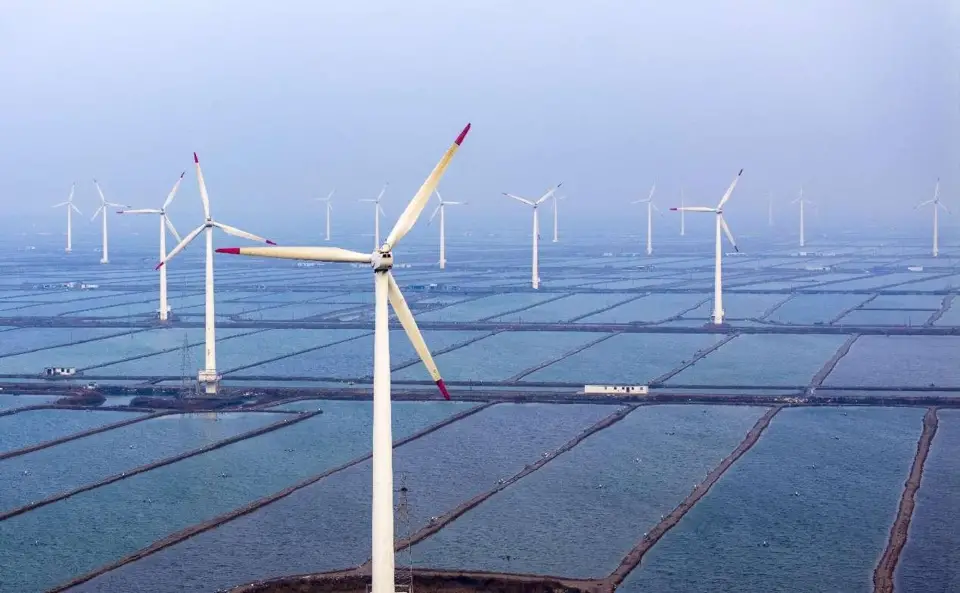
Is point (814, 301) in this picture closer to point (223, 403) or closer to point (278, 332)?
point (278, 332)

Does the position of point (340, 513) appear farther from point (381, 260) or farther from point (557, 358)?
point (557, 358)

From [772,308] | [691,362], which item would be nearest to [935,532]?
[691,362]

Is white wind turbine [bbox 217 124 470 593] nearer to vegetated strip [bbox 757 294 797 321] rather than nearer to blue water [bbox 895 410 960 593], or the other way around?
blue water [bbox 895 410 960 593]

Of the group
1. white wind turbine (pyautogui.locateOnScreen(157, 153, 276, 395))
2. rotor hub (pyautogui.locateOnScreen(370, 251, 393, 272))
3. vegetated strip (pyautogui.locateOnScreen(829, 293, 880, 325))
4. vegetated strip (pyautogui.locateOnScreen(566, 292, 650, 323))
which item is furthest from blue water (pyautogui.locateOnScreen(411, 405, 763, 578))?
vegetated strip (pyautogui.locateOnScreen(566, 292, 650, 323))

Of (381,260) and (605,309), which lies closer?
(381,260)

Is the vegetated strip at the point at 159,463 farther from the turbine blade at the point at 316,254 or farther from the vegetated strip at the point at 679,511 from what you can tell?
the turbine blade at the point at 316,254

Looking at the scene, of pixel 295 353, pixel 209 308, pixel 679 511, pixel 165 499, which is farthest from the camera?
pixel 295 353

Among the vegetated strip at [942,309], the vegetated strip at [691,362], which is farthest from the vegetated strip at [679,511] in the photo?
the vegetated strip at [942,309]
